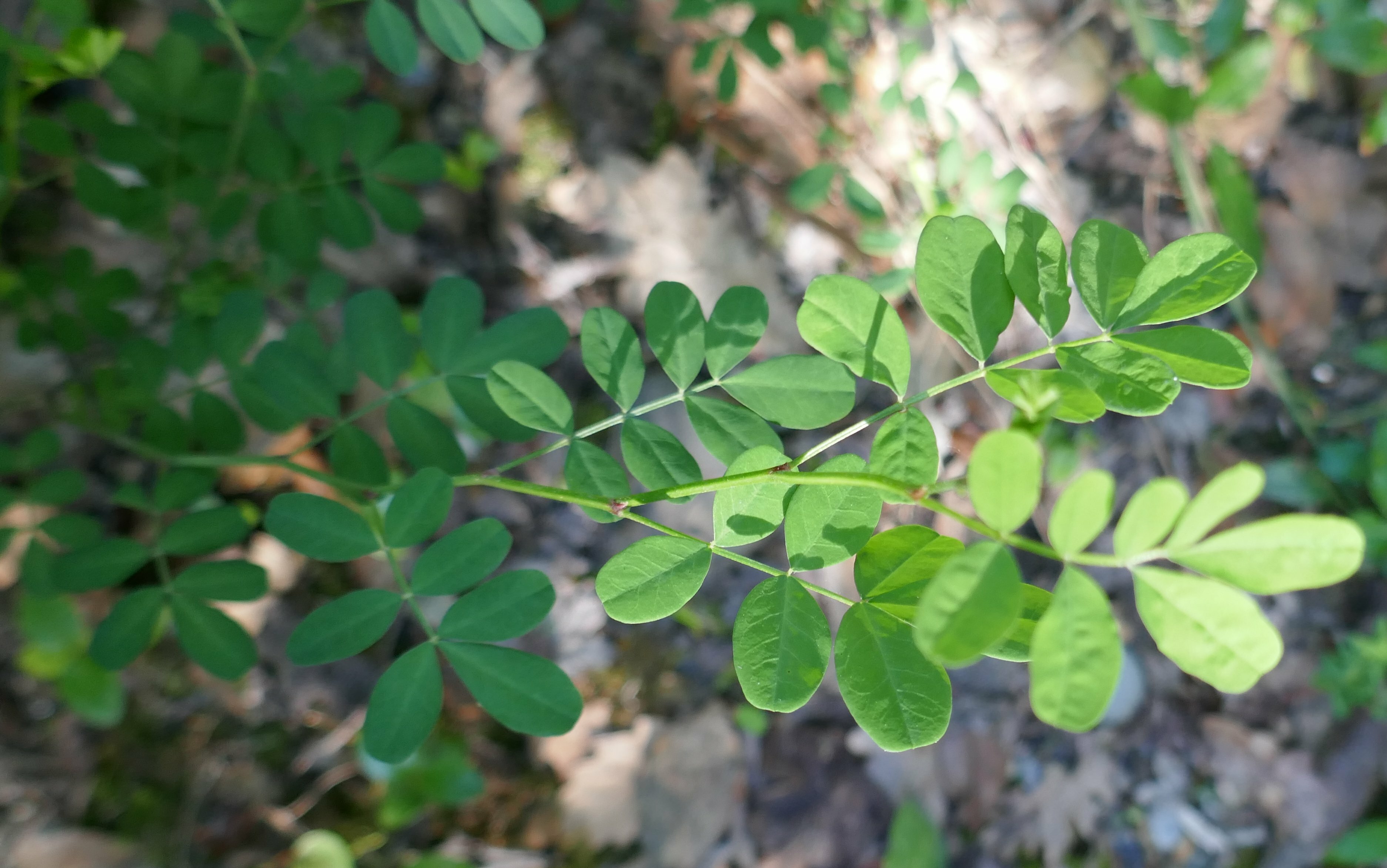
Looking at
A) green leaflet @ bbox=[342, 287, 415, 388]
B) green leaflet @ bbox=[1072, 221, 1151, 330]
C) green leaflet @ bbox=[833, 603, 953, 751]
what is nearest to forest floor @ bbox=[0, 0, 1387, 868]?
green leaflet @ bbox=[342, 287, 415, 388]

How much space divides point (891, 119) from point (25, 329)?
214cm

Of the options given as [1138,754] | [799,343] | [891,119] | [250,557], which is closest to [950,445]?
[799,343]

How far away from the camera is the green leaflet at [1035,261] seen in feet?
2.50

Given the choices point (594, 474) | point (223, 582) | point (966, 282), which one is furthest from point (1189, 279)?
point (223, 582)

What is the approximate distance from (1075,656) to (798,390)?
0.42 meters

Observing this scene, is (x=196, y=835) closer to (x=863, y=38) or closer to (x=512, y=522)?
(x=512, y=522)

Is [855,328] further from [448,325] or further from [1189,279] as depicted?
[448,325]

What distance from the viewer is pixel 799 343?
7.01 ft

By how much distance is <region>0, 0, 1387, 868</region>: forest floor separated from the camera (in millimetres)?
1760

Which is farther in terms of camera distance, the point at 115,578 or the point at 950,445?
the point at 950,445

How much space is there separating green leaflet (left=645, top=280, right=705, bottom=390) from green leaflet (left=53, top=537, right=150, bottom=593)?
87 centimetres

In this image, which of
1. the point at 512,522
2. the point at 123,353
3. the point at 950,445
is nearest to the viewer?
the point at 123,353

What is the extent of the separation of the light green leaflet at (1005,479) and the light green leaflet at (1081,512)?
0.14ft

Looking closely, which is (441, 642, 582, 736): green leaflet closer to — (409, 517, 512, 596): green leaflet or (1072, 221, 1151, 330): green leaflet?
(409, 517, 512, 596): green leaflet
